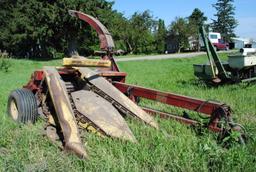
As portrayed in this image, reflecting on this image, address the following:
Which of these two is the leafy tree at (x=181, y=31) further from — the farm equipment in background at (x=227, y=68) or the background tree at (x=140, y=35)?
the farm equipment in background at (x=227, y=68)

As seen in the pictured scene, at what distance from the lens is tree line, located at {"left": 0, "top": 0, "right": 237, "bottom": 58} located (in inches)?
1405

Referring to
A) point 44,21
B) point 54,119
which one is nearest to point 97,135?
point 54,119

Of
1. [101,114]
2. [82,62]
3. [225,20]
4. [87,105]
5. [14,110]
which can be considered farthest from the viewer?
[225,20]

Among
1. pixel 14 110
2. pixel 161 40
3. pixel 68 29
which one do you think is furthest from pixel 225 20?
pixel 14 110

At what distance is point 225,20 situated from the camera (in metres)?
92.8

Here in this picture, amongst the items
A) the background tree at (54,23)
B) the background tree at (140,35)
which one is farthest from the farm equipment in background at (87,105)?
the background tree at (140,35)

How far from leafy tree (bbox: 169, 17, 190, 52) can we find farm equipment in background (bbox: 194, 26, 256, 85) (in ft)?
165

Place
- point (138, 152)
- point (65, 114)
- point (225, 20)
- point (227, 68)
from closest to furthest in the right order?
1. point (138, 152)
2. point (65, 114)
3. point (227, 68)
4. point (225, 20)

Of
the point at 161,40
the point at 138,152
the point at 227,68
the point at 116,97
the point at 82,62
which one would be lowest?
the point at 161,40

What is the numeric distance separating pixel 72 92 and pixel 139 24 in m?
55.4

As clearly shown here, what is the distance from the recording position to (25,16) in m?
38.4

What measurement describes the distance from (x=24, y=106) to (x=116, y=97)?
4.71 feet

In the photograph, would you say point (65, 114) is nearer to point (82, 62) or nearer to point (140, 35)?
point (82, 62)

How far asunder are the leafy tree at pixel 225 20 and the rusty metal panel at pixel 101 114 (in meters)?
86.9
